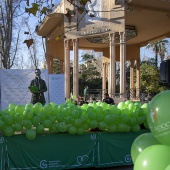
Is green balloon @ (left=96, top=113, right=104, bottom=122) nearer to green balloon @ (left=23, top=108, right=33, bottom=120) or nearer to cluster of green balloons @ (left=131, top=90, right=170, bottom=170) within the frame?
green balloon @ (left=23, top=108, right=33, bottom=120)

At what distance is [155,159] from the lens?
2.70 m

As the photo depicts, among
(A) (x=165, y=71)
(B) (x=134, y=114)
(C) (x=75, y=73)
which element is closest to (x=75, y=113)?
(B) (x=134, y=114)

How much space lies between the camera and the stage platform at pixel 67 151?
5.65 metres

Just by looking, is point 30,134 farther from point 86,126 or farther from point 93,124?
point 93,124

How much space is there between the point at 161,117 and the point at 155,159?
37 centimetres

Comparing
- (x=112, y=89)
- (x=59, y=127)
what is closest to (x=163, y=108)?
(x=59, y=127)

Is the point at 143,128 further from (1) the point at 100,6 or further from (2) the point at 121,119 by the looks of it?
(1) the point at 100,6

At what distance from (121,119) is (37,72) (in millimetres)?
3738

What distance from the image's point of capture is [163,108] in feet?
9.09

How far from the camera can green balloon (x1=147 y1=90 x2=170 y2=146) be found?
2.73m

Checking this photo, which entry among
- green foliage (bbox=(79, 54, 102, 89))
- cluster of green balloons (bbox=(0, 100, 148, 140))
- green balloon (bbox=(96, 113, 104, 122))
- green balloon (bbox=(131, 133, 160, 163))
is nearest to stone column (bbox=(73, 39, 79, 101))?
cluster of green balloons (bbox=(0, 100, 148, 140))

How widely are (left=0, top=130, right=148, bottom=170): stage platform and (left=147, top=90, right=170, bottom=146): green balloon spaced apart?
3.23 m

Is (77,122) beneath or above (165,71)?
beneath

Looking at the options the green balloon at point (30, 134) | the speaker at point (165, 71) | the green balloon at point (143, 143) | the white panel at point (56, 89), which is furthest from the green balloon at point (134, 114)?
the white panel at point (56, 89)
